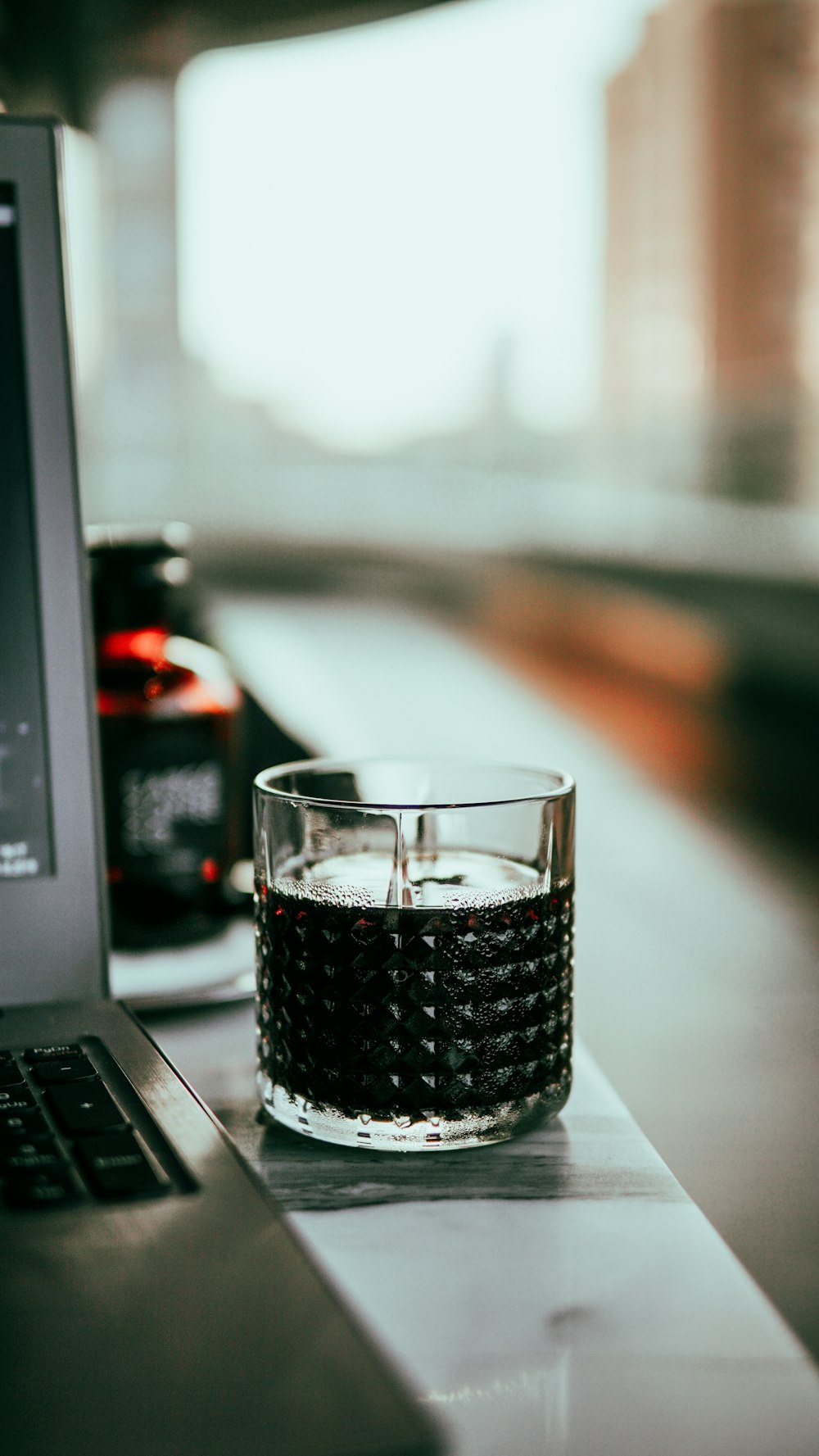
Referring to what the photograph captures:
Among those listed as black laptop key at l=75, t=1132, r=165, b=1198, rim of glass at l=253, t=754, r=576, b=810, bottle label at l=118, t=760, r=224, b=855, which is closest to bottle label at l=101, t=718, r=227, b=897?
bottle label at l=118, t=760, r=224, b=855

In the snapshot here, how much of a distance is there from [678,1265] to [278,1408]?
4.7 inches

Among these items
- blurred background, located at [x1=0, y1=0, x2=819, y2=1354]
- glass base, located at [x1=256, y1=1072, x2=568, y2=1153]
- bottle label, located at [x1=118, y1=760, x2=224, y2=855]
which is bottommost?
glass base, located at [x1=256, y1=1072, x2=568, y2=1153]

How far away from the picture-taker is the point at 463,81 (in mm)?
4508

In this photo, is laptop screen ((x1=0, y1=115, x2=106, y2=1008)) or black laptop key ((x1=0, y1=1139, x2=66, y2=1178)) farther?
laptop screen ((x1=0, y1=115, x2=106, y2=1008))

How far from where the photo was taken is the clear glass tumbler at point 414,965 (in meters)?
0.30

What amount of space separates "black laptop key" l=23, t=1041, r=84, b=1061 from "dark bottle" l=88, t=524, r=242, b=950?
16cm

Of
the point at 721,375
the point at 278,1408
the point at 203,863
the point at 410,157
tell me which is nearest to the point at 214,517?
the point at 410,157

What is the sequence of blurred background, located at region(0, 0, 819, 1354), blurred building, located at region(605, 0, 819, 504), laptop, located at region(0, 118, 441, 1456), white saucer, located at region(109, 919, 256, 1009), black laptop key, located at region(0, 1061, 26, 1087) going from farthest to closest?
blurred building, located at region(605, 0, 819, 504) → blurred background, located at region(0, 0, 819, 1354) → white saucer, located at region(109, 919, 256, 1009) → black laptop key, located at region(0, 1061, 26, 1087) → laptop, located at region(0, 118, 441, 1456)

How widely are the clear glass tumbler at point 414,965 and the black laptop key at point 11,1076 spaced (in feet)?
0.21

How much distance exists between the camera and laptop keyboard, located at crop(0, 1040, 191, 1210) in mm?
233

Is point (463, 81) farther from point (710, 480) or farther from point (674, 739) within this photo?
point (674, 739)

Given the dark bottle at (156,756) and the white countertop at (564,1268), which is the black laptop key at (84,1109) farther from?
the dark bottle at (156,756)

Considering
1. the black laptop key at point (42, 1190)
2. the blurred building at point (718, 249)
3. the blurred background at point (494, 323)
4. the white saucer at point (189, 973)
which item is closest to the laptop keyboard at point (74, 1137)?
the black laptop key at point (42, 1190)

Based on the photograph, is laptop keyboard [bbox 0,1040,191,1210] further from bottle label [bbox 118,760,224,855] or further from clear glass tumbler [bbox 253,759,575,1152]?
bottle label [bbox 118,760,224,855]
